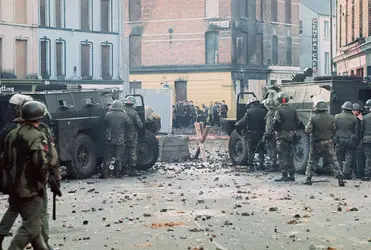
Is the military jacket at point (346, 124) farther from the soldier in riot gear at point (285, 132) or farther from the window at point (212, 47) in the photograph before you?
the window at point (212, 47)

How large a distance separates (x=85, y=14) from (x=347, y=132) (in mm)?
31109

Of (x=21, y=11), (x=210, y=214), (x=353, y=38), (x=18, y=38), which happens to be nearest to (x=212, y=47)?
(x=21, y=11)

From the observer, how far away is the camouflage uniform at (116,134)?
1808cm

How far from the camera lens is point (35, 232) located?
780 cm

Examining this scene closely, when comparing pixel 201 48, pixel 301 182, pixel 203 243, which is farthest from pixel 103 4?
Result: pixel 203 243

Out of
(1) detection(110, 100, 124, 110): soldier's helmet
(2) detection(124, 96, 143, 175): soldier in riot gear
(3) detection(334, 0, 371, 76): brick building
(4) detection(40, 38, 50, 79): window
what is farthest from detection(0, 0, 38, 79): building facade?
(1) detection(110, 100, 124, 110): soldier's helmet

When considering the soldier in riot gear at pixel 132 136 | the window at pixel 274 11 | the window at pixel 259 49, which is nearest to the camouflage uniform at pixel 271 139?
the soldier in riot gear at pixel 132 136

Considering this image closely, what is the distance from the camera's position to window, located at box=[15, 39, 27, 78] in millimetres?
41406

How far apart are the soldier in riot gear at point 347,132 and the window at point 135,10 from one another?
3924cm

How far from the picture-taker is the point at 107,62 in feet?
156

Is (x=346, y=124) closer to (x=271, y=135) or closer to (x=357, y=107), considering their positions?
(x=357, y=107)

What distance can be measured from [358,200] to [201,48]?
4037 cm

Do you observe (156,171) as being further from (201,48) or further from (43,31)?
(201,48)

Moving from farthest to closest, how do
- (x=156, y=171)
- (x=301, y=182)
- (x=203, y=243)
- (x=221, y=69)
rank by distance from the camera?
(x=221, y=69)
(x=156, y=171)
(x=301, y=182)
(x=203, y=243)
